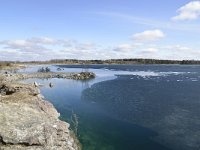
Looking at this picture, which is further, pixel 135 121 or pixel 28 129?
pixel 135 121

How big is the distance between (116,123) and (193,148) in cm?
1247

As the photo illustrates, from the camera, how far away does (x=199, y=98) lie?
61375 millimetres

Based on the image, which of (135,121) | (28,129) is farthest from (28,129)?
(135,121)

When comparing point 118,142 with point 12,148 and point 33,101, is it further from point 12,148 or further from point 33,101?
point 12,148

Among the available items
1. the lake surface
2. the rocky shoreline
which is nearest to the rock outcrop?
the rocky shoreline

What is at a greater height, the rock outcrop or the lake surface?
the rock outcrop

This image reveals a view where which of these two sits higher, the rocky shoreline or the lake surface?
the rocky shoreline

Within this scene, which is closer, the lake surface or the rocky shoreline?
the rocky shoreline

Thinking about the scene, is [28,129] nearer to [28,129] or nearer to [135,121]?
[28,129]

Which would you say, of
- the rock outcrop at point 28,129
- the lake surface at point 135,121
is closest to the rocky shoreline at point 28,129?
the rock outcrop at point 28,129

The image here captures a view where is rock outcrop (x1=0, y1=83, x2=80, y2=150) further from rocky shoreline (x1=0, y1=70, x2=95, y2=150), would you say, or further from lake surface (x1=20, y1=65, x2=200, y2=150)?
lake surface (x1=20, y1=65, x2=200, y2=150)

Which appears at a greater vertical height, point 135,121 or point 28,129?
point 28,129

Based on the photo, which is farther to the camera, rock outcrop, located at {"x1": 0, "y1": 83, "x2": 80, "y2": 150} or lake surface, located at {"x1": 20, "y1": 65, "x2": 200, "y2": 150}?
lake surface, located at {"x1": 20, "y1": 65, "x2": 200, "y2": 150}

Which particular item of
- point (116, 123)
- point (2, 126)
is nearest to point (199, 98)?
point (116, 123)
